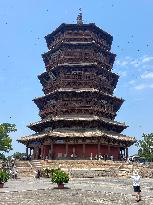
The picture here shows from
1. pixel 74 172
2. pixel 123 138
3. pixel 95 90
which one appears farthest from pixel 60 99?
pixel 74 172

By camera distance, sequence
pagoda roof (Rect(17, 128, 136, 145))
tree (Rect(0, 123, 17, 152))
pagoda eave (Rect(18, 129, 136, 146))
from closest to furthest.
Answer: pagoda eave (Rect(18, 129, 136, 146))
pagoda roof (Rect(17, 128, 136, 145))
tree (Rect(0, 123, 17, 152))

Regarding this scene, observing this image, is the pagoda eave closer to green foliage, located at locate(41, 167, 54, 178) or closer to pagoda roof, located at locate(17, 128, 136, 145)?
pagoda roof, located at locate(17, 128, 136, 145)

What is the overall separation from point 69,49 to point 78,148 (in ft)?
39.1

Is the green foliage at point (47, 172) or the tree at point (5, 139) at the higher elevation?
the tree at point (5, 139)

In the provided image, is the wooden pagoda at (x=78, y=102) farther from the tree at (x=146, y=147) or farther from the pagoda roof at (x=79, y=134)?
the tree at (x=146, y=147)

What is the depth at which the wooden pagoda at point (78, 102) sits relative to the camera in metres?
35.9

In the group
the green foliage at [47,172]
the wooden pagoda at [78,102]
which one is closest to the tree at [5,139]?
the wooden pagoda at [78,102]

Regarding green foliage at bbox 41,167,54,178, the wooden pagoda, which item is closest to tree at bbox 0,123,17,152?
the wooden pagoda

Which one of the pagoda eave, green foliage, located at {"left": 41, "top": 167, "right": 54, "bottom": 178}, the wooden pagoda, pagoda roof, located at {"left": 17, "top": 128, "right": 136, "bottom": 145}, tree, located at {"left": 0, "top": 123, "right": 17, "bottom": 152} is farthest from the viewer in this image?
tree, located at {"left": 0, "top": 123, "right": 17, "bottom": 152}

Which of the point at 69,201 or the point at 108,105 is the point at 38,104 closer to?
the point at 108,105

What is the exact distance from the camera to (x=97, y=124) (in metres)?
36.4

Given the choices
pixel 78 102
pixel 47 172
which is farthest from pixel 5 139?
pixel 47 172

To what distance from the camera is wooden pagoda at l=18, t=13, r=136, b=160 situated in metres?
35.9

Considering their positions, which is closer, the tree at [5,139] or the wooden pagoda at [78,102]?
the wooden pagoda at [78,102]
